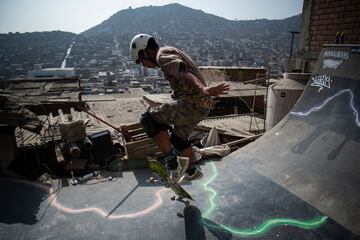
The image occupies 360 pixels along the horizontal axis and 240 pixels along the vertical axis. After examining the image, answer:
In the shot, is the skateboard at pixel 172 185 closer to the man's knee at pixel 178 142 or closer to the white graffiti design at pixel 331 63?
the man's knee at pixel 178 142

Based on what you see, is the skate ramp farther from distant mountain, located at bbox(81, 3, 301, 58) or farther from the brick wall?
distant mountain, located at bbox(81, 3, 301, 58)

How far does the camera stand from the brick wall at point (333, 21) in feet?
26.7

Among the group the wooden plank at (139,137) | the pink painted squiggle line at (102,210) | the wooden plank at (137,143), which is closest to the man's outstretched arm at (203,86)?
the pink painted squiggle line at (102,210)

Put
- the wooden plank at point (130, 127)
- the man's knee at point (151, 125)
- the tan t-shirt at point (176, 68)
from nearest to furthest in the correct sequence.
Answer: the tan t-shirt at point (176, 68) < the man's knee at point (151, 125) < the wooden plank at point (130, 127)

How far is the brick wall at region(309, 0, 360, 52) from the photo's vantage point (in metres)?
8.15

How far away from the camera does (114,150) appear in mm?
7066

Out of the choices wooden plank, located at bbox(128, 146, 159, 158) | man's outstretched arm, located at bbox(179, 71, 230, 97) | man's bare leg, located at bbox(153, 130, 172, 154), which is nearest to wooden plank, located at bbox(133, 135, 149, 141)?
wooden plank, located at bbox(128, 146, 159, 158)

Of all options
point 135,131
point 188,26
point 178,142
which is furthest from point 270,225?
point 188,26

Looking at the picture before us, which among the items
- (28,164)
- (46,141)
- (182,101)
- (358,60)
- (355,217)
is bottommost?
(28,164)

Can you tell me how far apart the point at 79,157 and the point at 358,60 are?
6886 millimetres

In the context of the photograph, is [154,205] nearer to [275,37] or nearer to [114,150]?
[114,150]

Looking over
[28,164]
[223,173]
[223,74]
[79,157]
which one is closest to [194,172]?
[223,173]

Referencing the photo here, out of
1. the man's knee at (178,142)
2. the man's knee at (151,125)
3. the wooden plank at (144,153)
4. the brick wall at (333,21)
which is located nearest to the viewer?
the man's knee at (151,125)

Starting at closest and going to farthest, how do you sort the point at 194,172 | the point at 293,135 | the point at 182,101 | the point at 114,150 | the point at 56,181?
the point at 182,101, the point at 194,172, the point at 56,181, the point at 293,135, the point at 114,150
